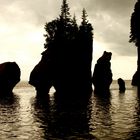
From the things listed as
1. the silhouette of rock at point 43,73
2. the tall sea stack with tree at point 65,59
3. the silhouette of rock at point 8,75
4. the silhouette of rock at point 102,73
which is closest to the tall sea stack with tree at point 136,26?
the silhouette of rock at point 102,73

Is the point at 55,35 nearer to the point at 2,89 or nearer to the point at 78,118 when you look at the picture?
the point at 2,89

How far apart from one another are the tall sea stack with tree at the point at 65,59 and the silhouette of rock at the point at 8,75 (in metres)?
8.25

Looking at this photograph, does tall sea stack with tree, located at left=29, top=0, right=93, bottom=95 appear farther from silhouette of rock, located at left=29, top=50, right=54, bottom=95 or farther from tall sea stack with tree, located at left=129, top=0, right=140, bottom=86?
tall sea stack with tree, located at left=129, top=0, right=140, bottom=86

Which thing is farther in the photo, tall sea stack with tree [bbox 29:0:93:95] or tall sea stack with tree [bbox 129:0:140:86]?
tall sea stack with tree [bbox 129:0:140:86]

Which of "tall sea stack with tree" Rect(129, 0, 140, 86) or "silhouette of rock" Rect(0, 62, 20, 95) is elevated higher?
"tall sea stack with tree" Rect(129, 0, 140, 86)

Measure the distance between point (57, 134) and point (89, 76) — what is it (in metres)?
75.5

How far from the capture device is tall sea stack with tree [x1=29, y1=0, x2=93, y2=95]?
3669 inches

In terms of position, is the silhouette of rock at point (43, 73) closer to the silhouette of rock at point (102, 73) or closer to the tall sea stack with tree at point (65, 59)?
the tall sea stack with tree at point (65, 59)

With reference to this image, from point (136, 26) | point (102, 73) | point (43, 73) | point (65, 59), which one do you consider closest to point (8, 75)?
point (43, 73)

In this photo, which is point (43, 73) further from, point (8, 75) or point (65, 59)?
point (8, 75)

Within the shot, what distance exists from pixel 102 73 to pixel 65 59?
553 inches

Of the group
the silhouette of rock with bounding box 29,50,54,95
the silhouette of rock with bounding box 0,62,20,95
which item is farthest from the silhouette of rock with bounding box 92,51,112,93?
the silhouette of rock with bounding box 0,62,20,95

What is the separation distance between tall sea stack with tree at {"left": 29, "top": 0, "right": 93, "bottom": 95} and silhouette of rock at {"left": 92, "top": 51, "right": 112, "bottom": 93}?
292cm

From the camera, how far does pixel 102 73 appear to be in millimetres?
105562
